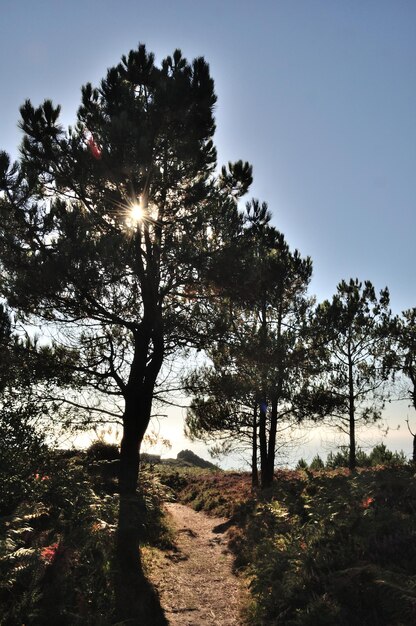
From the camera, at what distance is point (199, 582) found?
9023mm

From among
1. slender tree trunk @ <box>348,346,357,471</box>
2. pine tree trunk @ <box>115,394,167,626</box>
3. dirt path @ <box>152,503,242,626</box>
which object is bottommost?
dirt path @ <box>152,503,242,626</box>

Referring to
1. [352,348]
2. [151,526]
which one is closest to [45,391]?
[151,526]

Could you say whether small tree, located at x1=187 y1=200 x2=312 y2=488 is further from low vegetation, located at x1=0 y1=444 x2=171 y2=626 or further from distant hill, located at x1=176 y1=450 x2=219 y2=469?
distant hill, located at x1=176 y1=450 x2=219 y2=469

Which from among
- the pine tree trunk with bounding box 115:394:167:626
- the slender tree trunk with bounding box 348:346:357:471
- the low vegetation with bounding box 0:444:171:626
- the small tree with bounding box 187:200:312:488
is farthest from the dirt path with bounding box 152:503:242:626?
the slender tree trunk with bounding box 348:346:357:471

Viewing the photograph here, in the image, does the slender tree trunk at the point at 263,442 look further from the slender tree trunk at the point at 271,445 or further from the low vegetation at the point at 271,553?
the low vegetation at the point at 271,553

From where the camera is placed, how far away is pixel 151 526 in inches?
457

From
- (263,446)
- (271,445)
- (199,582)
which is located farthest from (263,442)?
(199,582)

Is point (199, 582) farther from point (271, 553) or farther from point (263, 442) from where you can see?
point (263, 442)

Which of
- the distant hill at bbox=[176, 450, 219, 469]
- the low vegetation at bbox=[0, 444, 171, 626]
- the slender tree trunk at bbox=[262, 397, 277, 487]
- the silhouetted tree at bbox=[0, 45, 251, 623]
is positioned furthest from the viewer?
the distant hill at bbox=[176, 450, 219, 469]

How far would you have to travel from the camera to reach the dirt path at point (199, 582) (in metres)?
7.36

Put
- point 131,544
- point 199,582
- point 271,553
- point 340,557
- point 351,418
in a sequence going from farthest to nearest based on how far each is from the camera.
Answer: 1. point 351,418
2. point 131,544
3. point 199,582
4. point 271,553
5. point 340,557

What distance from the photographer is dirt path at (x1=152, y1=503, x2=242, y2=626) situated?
7355 millimetres

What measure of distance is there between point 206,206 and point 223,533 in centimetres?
942

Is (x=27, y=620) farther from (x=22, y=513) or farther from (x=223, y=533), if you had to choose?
(x=223, y=533)
